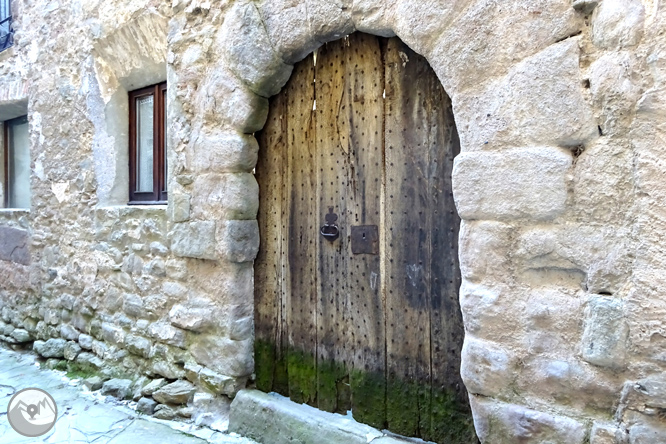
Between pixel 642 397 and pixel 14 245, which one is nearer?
Answer: pixel 642 397

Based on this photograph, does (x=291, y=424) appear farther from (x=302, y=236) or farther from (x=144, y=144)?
(x=144, y=144)

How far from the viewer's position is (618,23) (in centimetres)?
140

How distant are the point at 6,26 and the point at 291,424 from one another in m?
4.48

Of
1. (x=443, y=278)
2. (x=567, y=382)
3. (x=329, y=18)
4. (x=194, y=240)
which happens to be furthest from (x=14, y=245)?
(x=567, y=382)

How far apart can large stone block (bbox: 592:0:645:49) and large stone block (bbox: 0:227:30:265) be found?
14.0 ft

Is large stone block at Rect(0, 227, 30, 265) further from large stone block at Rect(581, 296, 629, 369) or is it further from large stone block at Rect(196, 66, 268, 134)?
large stone block at Rect(581, 296, 629, 369)

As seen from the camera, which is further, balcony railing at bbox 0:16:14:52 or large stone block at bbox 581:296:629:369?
balcony railing at bbox 0:16:14:52

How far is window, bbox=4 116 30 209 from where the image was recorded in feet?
15.1

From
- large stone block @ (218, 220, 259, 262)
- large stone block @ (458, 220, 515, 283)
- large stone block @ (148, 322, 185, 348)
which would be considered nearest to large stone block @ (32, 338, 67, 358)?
large stone block @ (148, 322, 185, 348)

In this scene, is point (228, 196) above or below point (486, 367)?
above

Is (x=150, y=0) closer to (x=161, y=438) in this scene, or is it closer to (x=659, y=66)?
(x=161, y=438)

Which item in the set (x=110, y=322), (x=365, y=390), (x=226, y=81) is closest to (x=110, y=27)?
(x=226, y=81)

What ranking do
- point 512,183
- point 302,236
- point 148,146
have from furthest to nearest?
point 148,146
point 302,236
point 512,183

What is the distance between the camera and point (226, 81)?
8.11 ft
